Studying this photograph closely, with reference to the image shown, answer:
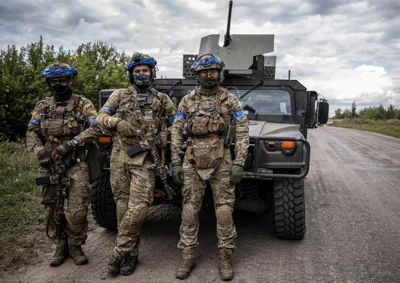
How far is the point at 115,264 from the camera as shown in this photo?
343 centimetres

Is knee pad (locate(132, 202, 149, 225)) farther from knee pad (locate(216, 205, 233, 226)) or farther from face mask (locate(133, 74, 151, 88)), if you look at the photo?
face mask (locate(133, 74, 151, 88))

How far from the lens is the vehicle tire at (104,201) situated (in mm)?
4305

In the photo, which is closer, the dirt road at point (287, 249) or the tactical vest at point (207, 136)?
the dirt road at point (287, 249)

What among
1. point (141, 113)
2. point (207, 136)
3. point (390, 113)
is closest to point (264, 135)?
point (207, 136)

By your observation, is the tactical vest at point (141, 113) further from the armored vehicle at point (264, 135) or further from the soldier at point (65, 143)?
the armored vehicle at point (264, 135)

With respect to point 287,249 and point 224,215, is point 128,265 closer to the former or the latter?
point 224,215

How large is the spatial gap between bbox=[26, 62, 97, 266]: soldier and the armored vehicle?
0.18m

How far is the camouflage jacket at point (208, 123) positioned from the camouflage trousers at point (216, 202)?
0.41 ft

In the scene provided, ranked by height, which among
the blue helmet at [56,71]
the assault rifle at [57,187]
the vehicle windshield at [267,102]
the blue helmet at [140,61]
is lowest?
the assault rifle at [57,187]

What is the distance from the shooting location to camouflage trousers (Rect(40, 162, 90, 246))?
3.68 metres

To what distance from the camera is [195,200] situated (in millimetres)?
3602

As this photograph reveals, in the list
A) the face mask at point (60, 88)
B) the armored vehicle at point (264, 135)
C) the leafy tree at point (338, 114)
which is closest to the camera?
the face mask at point (60, 88)

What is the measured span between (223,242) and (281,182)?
2.94 feet

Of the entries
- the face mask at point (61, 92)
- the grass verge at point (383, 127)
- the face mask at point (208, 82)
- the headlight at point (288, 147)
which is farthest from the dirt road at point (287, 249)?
the grass verge at point (383, 127)
